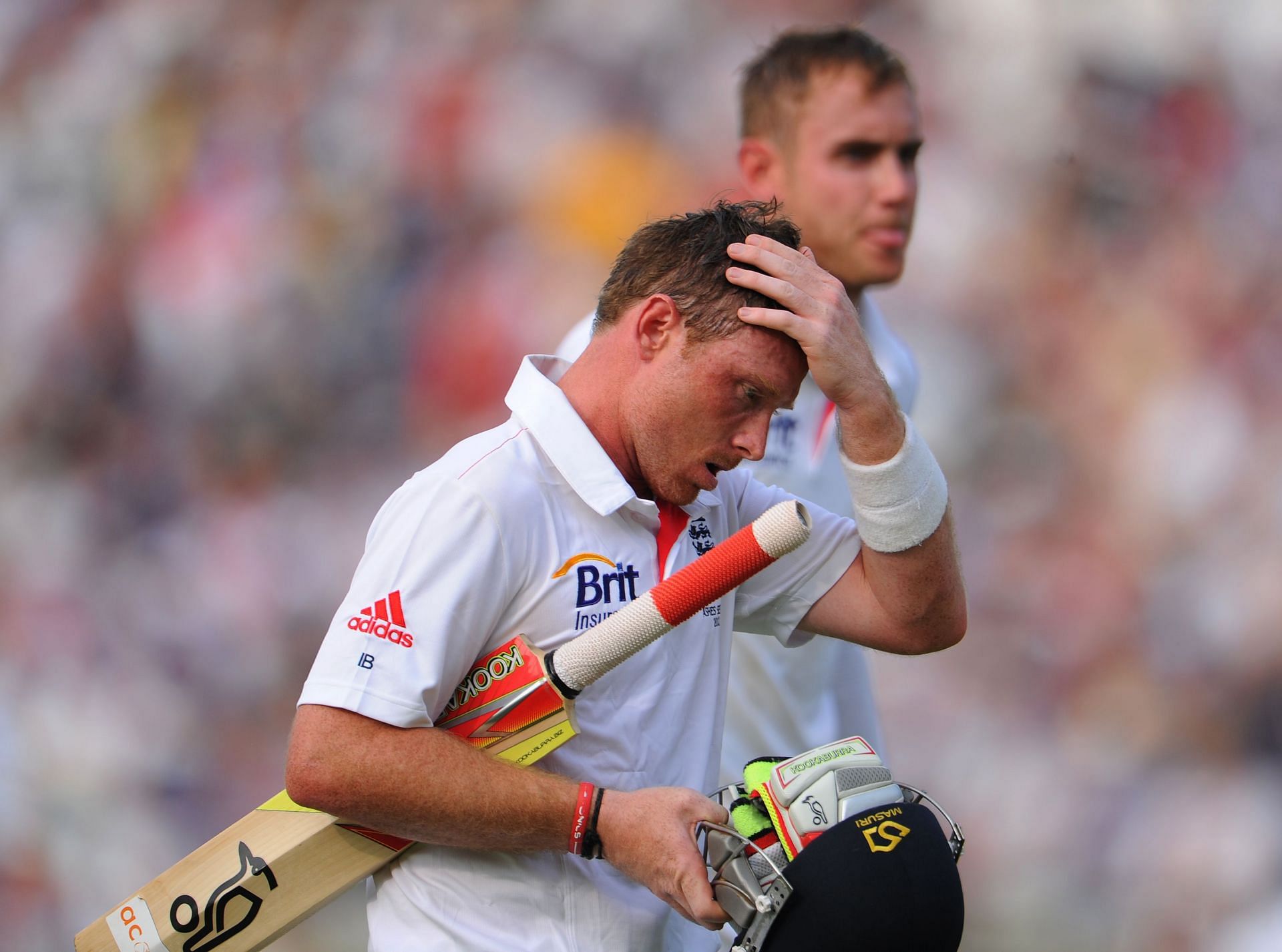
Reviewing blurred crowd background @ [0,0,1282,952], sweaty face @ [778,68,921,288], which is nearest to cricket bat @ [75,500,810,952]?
sweaty face @ [778,68,921,288]

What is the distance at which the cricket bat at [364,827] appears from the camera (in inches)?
68.1

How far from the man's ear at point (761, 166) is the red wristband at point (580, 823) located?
2.20 metres

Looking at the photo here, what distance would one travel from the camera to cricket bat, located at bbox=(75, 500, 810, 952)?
1.73m

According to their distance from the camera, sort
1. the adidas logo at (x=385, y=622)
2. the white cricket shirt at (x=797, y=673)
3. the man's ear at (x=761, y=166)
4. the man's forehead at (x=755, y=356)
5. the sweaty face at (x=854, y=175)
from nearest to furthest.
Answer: the adidas logo at (x=385, y=622), the man's forehead at (x=755, y=356), the white cricket shirt at (x=797, y=673), the sweaty face at (x=854, y=175), the man's ear at (x=761, y=166)

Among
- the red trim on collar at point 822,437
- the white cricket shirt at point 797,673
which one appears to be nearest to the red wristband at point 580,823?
the white cricket shirt at point 797,673

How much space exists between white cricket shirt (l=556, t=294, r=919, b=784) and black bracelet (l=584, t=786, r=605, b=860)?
57.0 inches

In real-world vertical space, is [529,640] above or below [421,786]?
above

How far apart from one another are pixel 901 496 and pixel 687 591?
0.39 metres

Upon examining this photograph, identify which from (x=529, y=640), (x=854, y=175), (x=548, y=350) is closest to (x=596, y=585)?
(x=529, y=640)

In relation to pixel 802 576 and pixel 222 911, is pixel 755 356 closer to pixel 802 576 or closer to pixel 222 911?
pixel 802 576

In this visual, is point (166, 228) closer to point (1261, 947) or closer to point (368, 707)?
point (368, 707)

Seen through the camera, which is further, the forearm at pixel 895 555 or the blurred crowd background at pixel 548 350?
the blurred crowd background at pixel 548 350

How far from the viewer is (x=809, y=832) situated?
1.67m

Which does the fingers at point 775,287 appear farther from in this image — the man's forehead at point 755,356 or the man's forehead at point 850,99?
the man's forehead at point 850,99
